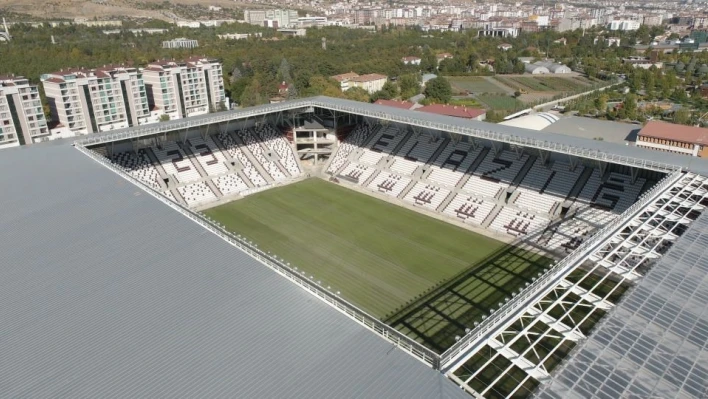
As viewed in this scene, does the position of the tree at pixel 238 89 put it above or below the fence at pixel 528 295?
below

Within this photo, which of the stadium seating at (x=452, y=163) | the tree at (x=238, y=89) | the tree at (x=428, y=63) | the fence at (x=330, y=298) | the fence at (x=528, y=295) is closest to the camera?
the fence at (x=528, y=295)

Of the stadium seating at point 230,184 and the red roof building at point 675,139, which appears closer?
the stadium seating at point 230,184

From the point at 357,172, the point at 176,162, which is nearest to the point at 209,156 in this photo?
the point at 176,162

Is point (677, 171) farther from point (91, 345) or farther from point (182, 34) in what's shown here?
point (182, 34)

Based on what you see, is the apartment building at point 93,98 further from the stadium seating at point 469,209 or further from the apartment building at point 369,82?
the stadium seating at point 469,209

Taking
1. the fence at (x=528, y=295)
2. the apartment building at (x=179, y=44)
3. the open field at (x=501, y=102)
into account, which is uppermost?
the apartment building at (x=179, y=44)

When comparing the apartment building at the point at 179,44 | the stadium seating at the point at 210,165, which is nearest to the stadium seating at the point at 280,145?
the stadium seating at the point at 210,165

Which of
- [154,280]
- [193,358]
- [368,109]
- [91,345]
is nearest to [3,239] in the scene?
[154,280]

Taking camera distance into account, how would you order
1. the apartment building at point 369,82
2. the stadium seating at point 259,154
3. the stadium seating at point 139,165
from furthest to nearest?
the apartment building at point 369,82, the stadium seating at point 259,154, the stadium seating at point 139,165
